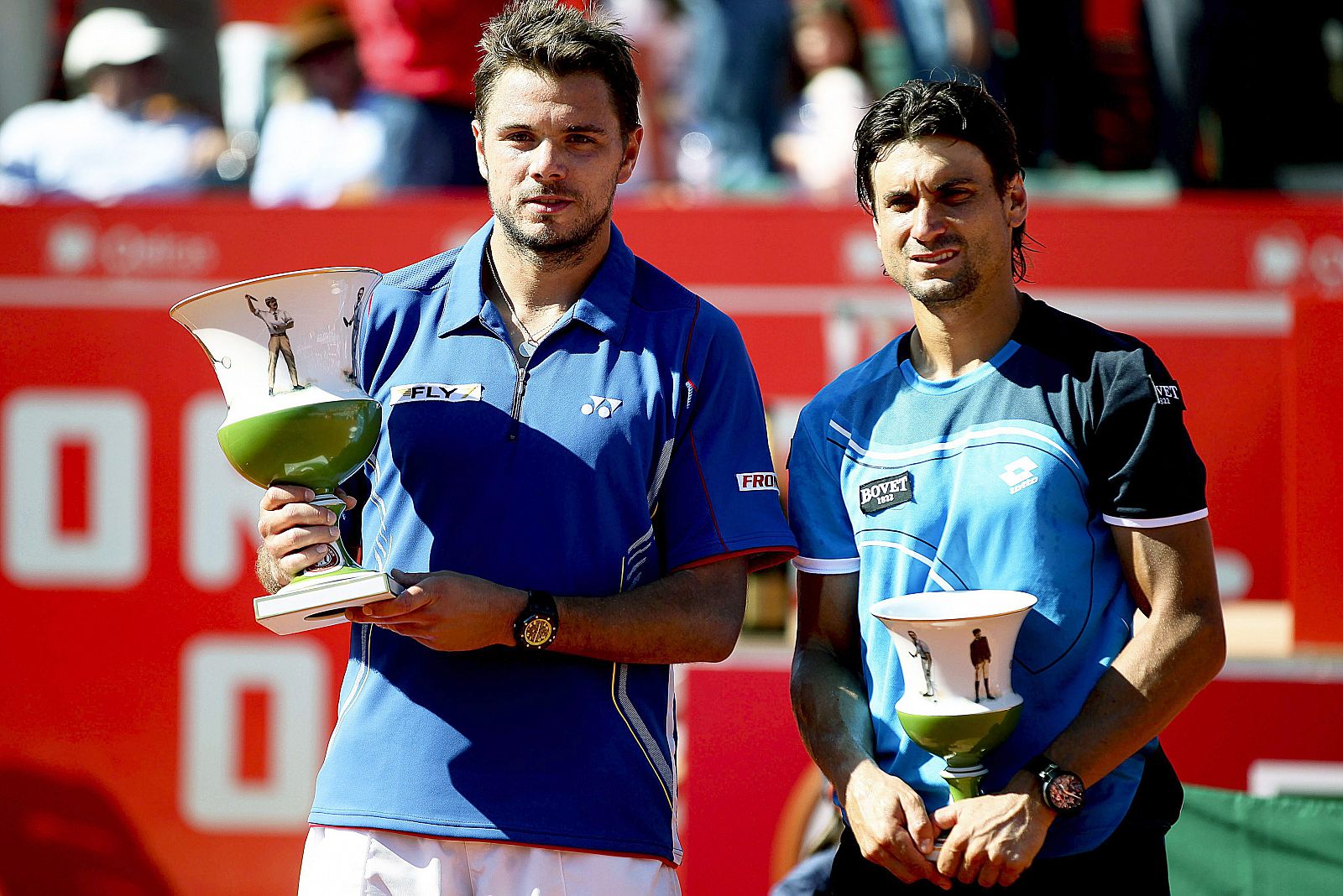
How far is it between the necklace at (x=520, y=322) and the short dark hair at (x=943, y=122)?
0.58 meters

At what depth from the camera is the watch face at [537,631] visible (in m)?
2.17

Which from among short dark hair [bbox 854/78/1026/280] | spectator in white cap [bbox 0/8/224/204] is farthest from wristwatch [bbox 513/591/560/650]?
spectator in white cap [bbox 0/8/224/204]

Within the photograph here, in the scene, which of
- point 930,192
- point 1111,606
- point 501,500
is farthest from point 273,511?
point 1111,606

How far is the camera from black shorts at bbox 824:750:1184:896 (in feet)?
7.31

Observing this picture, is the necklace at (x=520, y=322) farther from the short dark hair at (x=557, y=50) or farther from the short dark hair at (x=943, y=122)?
the short dark hair at (x=943, y=122)

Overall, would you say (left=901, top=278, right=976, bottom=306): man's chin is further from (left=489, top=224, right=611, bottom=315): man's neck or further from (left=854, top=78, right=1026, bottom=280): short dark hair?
(left=489, top=224, right=611, bottom=315): man's neck

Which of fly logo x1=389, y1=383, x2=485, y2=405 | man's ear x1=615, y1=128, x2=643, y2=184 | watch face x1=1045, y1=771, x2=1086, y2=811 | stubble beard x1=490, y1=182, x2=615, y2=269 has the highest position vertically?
man's ear x1=615, y1=128, x2=643, y2=184

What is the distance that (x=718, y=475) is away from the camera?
235 centimetres

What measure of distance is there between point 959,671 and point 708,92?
4.25 meters

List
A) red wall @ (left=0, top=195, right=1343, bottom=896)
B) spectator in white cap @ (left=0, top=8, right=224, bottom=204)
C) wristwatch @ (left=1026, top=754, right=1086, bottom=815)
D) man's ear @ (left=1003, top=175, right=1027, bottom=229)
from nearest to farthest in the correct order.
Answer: wristwatch @ (left=1026, top=754, right=1086, bottom=815)
man's ear @ (left=1003, top=175, right=1027, bottom=229)
red wall @ (left=0, top=195, right=1343, bottom=896)
spectator in white cap @ (left=0, top=8, right=224, bottom=204)

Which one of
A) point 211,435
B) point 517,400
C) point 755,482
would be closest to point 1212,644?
point 755,482

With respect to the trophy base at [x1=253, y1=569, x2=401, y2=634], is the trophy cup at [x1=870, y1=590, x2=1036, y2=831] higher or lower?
lower

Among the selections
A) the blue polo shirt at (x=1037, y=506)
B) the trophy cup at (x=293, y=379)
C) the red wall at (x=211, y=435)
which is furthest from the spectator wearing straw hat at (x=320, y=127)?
the blue polo shirt at (x=1037, y=506)

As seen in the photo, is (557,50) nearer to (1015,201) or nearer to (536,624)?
(1015,201)
